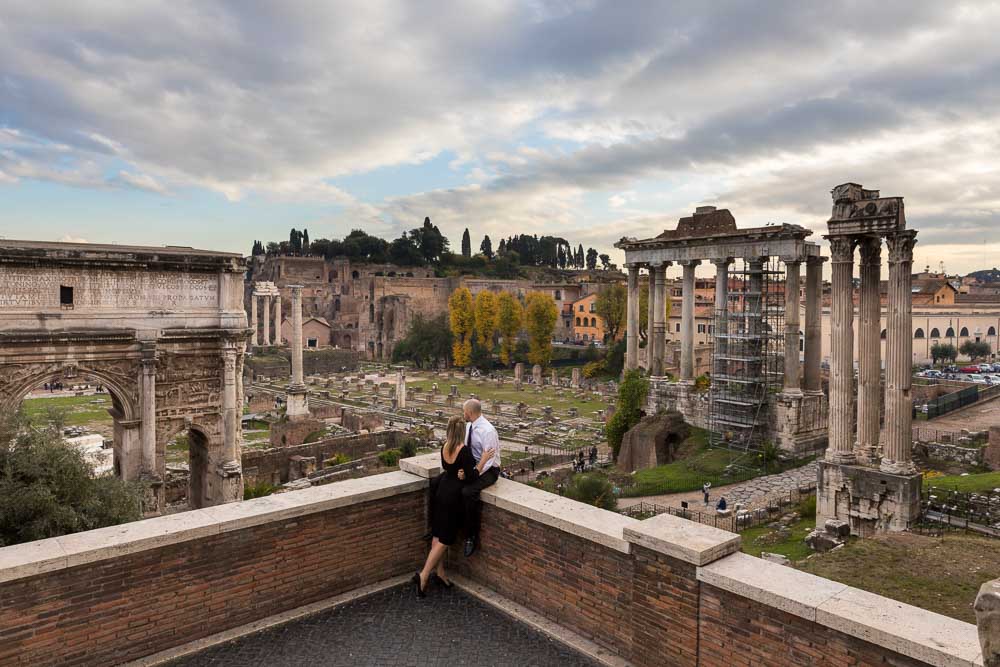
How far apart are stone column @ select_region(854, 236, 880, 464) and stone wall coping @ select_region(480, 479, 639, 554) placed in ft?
35.9

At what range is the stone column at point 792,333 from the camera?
21.0 m

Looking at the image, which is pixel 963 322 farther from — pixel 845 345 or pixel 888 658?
pixel 888 658

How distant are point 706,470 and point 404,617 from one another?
53.1 feet

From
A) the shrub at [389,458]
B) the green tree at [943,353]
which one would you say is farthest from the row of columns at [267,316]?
the green tree at [943,353]

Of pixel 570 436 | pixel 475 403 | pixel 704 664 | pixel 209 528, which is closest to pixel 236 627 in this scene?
pixel 209 528

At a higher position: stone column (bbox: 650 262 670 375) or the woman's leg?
stone column (bbox: 650 262 670 375)

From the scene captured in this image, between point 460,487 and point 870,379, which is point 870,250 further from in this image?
point 460,487

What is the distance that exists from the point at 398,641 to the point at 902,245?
40.1 feet

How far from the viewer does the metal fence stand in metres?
14.8

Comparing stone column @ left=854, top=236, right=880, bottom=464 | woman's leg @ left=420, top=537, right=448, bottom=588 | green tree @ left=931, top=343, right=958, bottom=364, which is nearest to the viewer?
woman's leg @ left=420, top=537, right=448, bottom=588

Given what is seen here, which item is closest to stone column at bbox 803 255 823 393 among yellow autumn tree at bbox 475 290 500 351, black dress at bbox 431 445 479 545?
black dress at bbox 431 445 479 545

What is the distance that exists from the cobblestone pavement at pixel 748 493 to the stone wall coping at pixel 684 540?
13034mm

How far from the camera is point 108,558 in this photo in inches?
166

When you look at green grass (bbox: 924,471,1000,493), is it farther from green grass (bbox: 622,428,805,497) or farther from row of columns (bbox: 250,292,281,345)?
row of columns (bbox: 250,292,281,345)
